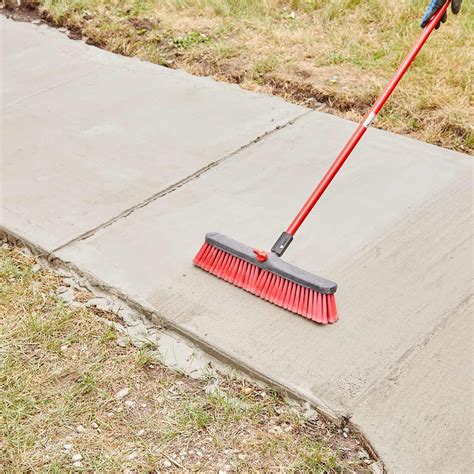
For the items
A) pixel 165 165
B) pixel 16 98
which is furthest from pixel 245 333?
pixel 16 98

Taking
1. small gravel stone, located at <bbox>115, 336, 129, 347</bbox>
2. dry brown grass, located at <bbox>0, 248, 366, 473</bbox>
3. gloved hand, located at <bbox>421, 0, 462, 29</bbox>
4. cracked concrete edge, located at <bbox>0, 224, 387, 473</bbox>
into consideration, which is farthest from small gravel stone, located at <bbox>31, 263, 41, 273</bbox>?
gloved hand, located at <bbox>421, 0, 462, 29</bbox>

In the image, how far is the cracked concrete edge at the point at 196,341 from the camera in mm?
2285

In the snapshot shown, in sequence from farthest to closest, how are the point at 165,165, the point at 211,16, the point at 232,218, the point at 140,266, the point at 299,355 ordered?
the point at 211,16 → the point at 165,165 → the point at 232,218 → the point at 140,266 → the point at 299,355

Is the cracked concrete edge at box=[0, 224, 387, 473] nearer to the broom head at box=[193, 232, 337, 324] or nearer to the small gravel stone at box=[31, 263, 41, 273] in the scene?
the small gravel stone at box=[31, 263, 41, 273]

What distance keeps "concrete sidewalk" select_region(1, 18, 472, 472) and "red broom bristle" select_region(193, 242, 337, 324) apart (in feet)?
0.12

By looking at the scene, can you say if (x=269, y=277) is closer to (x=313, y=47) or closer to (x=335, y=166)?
(x=335, y=166)

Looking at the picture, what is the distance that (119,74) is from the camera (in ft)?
14.8

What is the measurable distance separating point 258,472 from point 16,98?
9.15 ft

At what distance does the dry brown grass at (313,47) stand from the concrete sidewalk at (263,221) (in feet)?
0.69

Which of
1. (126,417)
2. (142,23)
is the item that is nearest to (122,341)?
(126,417)

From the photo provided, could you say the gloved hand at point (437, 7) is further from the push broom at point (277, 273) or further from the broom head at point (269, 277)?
the broom head at point (269, 277)

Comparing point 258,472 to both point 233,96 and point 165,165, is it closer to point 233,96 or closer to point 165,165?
point 165,165

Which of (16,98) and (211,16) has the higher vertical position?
(211,16)

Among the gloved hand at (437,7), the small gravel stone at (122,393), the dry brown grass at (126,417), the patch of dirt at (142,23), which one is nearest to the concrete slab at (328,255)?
the dry brown grass at (126,417)
